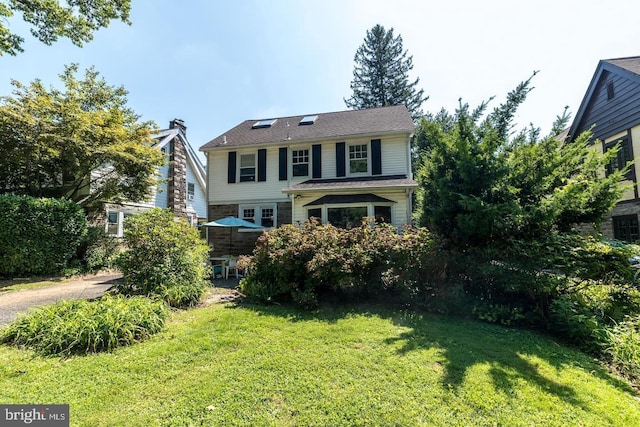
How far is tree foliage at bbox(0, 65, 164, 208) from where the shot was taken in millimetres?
10117

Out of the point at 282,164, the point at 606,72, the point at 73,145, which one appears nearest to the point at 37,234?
the point at 73,145

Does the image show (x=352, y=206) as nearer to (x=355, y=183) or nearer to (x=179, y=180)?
(x=355, y=183)

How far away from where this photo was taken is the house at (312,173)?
1147cm

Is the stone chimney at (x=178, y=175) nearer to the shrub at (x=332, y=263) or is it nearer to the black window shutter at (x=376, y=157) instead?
the black window shutter at (x=376, y=157)

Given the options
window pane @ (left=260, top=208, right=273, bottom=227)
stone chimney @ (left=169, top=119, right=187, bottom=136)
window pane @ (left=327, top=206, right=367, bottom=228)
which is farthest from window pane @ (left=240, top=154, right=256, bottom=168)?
stone chimney @ (left=169, top=119, right=187, bottom=136)

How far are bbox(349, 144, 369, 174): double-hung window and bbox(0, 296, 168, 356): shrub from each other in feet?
33.4

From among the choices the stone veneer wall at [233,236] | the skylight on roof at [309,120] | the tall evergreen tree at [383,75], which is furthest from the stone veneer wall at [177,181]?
the tall evergreen tree at [383,75]

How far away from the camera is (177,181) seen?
18.4m

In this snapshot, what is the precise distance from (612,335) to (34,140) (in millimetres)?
16683

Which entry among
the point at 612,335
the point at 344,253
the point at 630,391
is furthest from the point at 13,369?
the point at 612,335

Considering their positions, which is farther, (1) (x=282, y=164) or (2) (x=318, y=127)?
(2) (x=318, y=127)

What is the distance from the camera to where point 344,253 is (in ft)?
19.6

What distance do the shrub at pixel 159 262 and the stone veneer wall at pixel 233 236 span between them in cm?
644

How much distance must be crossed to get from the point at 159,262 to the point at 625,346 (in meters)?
8.27
